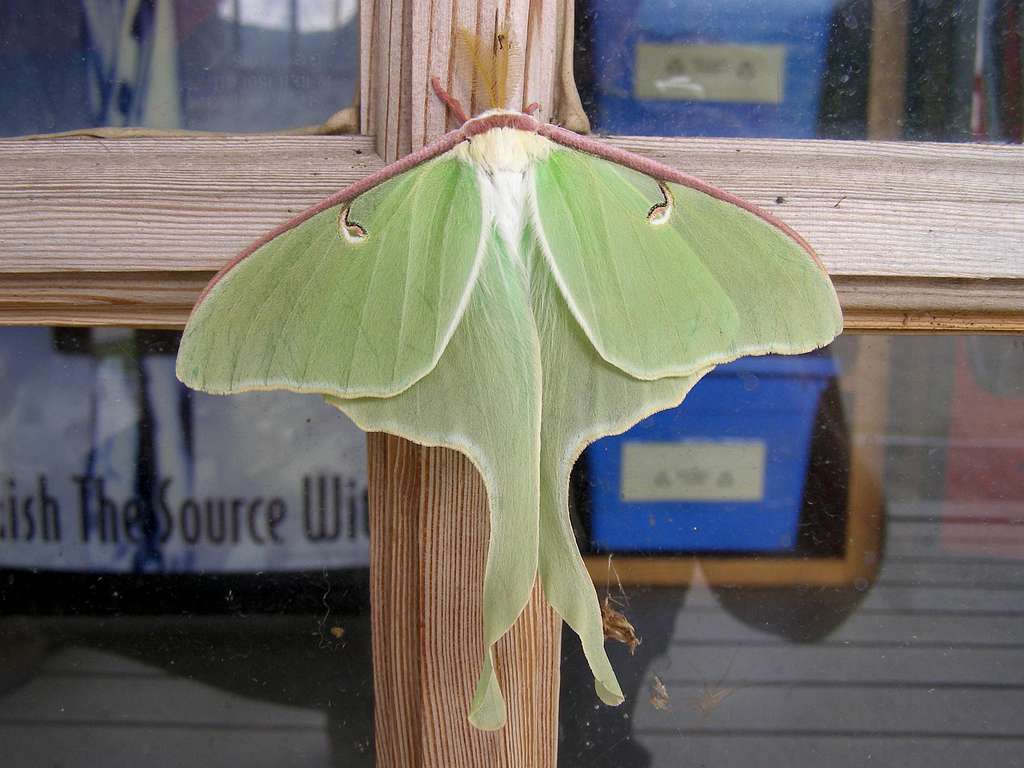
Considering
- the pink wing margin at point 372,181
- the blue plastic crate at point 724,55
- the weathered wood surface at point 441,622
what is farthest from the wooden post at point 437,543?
the blue plastic crate at point 724,55

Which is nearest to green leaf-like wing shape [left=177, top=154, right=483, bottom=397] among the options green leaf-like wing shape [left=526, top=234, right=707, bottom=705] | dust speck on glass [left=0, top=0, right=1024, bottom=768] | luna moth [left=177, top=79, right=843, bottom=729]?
luna moth [left=177, top=79, right=843, bottom=729]

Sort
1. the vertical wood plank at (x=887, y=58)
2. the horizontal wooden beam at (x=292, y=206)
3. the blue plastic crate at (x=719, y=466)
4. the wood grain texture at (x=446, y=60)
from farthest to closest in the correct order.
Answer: the blue plastic crate at (x=719, y=466) < the vertical wood plank at (x=887, y=58) < the horizontal wooden beam at (x=292, y=206) < the wood grain texture at (x=446, y=60)

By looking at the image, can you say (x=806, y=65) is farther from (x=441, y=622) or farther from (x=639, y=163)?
(x=441, y=622)

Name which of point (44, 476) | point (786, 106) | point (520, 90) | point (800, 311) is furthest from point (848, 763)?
point (44, 476)

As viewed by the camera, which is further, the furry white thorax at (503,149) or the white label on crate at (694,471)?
the white label on crate at (694,471)

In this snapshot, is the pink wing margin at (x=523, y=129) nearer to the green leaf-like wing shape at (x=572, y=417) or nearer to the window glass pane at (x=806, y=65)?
the green leaf-like wing shape at (x=572, y=417)

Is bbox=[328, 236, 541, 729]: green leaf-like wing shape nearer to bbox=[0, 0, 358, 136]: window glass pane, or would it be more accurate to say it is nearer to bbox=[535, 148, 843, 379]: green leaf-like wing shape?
bbox=[535, 148, 843, 379]: green leaf-like wing shape

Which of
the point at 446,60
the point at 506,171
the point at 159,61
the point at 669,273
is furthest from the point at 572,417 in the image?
the point at 159,61
